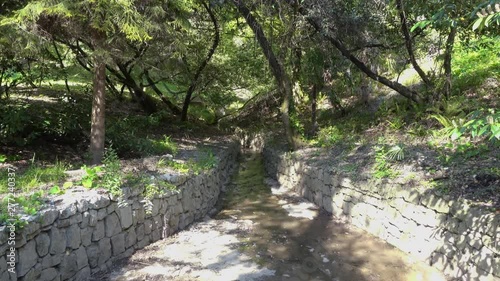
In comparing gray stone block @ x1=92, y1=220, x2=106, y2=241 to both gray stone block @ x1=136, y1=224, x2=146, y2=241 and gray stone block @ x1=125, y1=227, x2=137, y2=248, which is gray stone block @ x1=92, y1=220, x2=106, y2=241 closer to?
gray stone block @ x1=125, y1=227, x2=137, y2=248

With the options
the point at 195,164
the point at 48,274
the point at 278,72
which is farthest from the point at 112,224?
the point at 278,72

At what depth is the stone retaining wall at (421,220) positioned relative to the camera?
411 cm

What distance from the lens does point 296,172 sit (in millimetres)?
9219

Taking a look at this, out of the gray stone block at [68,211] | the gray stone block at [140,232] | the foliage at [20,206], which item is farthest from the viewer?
the gray stone block at [140,232]

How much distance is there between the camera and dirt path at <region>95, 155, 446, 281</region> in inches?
188

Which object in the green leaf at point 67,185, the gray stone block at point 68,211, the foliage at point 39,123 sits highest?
the foliage at point 39,123

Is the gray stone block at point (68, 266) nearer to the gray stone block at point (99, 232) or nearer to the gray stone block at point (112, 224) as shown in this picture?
the gray stone block at point (99, 232)

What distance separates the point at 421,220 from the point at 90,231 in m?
4.07

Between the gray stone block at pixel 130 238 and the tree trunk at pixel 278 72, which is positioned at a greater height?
the tree trunk at pixel 278 72

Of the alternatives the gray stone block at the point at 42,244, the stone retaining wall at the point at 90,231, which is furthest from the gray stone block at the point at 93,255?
the gray stone block at the point at 42,244

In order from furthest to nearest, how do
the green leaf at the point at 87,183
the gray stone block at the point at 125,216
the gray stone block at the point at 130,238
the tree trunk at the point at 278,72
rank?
the tree trunk at the point at 278,72 < the gray stone block at the point at 130,238 < the gray stone block at the point at 125,216 < the green leaf at the point at 87,183

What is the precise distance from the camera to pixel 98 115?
20.5 feet

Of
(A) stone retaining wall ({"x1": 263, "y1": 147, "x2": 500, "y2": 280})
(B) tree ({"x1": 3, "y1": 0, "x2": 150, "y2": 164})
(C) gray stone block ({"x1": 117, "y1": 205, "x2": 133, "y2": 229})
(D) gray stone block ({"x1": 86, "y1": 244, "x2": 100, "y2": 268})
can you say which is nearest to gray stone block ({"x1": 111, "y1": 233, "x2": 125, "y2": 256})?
(C) gray stone block ({"x1": 117, "y1": 205, "x2": 133, "y2": 229})

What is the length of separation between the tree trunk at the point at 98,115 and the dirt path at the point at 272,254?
71.8 inches
